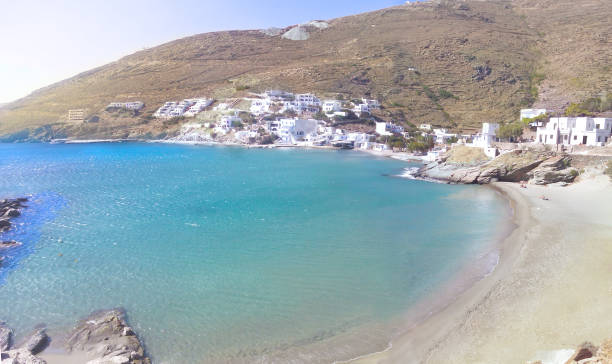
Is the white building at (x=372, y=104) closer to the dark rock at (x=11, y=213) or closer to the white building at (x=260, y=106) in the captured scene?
the white building at (x=260, y=106)

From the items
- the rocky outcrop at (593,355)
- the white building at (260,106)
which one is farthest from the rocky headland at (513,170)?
the white building at (260,106)

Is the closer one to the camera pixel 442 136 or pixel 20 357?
pixel 20 357

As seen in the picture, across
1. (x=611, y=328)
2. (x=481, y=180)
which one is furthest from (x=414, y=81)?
(x=611, y=328)

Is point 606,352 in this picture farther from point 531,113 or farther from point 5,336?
point 531,113

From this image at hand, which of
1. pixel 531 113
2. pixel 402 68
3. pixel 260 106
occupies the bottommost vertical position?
pixel 531 113

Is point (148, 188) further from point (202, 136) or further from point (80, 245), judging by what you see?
point (202, 136)

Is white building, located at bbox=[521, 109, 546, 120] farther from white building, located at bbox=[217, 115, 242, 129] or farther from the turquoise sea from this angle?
white building, located at bbox=[217, 115, 242, 129]

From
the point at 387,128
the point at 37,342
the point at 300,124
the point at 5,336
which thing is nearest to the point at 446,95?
the point at 387,128

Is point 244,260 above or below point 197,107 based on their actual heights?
below
